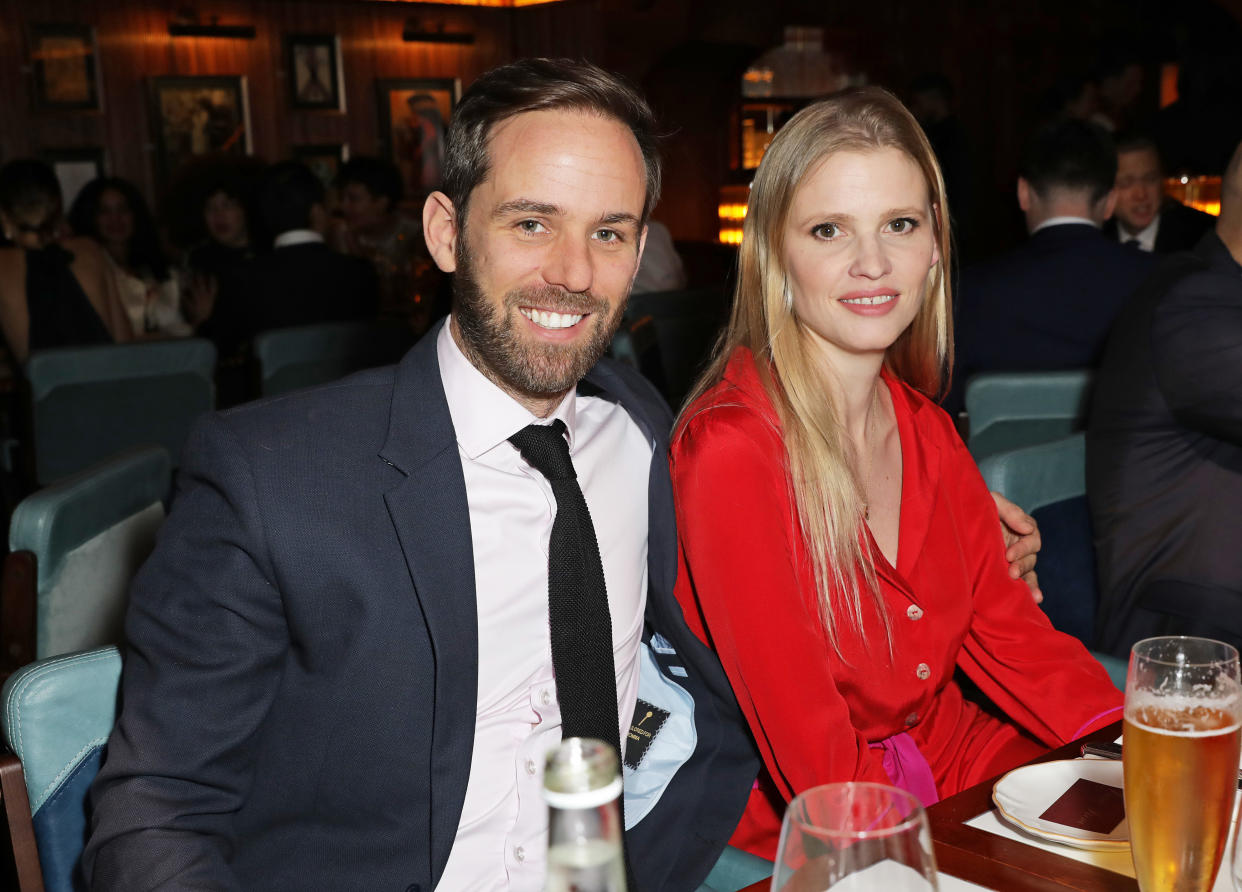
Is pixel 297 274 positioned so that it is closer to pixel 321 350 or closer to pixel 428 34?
pixel 321 350

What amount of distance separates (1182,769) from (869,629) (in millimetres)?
793

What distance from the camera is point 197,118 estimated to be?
7.82m

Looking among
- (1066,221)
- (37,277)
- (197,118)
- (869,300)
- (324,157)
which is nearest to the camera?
(869,300)

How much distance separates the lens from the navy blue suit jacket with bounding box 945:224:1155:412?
12.1 feet

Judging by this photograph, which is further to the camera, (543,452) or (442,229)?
(442,229)

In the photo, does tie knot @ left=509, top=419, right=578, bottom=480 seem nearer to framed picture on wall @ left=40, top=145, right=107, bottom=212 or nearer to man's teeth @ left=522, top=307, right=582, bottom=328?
man's teeth @ left=522, top=307, right=582, bottom=328

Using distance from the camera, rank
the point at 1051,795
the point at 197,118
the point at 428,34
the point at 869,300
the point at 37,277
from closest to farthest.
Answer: the point at 1051,795
the point at 869,300
the point at 37,277
the point at 197,118
the point at 428,34

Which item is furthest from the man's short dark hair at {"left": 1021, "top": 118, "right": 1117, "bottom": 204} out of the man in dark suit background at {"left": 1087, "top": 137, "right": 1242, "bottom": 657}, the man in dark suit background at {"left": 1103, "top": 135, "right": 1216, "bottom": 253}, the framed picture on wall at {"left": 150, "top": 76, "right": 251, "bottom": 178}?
the framed picture on wall at {"left": 150, "top": 76, "right": 251, "bottom": 178}

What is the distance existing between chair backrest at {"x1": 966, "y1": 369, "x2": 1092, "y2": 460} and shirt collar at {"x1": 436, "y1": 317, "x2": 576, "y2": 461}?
1.57 m

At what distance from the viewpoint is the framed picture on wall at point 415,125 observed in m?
8.67

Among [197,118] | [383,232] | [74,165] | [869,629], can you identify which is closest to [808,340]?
[869,629]

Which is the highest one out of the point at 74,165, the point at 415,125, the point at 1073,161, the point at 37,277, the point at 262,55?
the point at 262,55

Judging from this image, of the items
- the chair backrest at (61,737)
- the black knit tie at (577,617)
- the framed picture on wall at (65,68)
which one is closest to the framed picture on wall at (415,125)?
the framed picture on wall at (65,68)

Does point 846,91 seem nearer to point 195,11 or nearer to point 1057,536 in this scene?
point 1057,536
